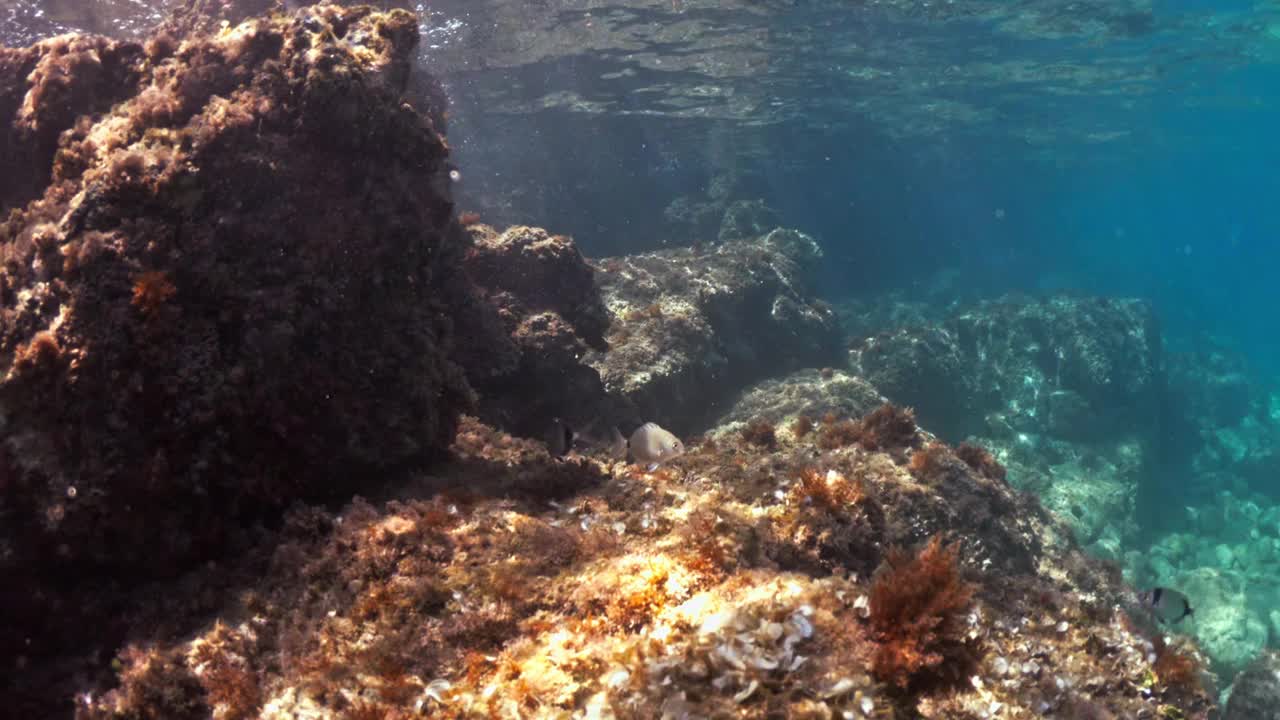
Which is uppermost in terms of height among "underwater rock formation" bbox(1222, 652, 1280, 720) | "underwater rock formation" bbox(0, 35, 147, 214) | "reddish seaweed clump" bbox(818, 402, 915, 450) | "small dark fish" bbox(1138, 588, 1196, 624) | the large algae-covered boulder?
"underwater rock formation" bbox(0, 35, 147, 214)

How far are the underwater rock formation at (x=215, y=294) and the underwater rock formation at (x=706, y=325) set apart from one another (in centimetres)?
608

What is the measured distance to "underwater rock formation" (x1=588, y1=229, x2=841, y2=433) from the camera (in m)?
12.0

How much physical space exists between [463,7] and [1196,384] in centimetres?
2979

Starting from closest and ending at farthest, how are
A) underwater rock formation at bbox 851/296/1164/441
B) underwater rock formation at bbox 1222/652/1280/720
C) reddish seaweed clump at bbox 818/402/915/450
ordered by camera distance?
reddish seaweed clump at bbox 818/402/915/450
underwater rock formation at bbox 1222/652/1280/720
underwater rock formation at bbox 851/296/1164/441

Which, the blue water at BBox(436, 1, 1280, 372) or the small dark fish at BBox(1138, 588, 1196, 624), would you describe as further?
the blue water at BBox(436, 1, 1280, 372)

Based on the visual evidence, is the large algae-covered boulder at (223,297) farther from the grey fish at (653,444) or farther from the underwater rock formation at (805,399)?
the underwater rock formation at (805,399)

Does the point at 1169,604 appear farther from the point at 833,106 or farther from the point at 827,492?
the point at 833,106

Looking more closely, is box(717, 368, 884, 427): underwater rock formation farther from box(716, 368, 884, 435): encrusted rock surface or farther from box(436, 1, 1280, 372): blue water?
box(436, 1, 1280, 372): blue water

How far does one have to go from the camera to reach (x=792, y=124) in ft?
117

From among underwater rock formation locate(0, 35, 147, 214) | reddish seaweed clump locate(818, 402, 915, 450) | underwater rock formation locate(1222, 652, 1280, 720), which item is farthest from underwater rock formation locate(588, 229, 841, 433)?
underwater rock formation locate(1222, 652, 1280, 720)

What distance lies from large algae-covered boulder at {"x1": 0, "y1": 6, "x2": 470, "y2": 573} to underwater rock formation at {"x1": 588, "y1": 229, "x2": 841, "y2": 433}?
235 inches

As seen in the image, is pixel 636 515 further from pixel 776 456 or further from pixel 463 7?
pixel 463 7

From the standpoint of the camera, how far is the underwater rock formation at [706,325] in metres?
12.0

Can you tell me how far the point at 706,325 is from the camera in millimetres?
13898
